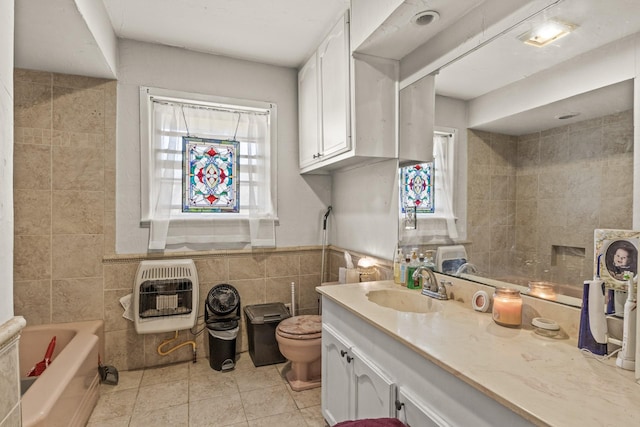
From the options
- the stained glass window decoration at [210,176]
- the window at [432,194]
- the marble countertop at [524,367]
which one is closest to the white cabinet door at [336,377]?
the marble countertop at [524,367]

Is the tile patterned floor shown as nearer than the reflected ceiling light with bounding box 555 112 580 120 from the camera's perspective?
No

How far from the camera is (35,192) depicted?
2.35m

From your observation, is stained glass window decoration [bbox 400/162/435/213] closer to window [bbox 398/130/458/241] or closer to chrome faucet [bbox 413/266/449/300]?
window [bbox 398/130/458/241]

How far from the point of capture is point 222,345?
2.58 meters

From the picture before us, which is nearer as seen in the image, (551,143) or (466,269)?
(551,143)

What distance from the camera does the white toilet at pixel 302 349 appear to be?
7.43 ft

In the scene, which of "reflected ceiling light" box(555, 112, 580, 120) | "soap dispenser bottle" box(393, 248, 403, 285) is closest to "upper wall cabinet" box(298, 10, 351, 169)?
"soap dispenser bottle" box(393, 248, 403, 285)

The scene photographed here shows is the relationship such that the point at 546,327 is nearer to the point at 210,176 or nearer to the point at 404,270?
A: the point at 404,270

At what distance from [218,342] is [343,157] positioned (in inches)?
67.6

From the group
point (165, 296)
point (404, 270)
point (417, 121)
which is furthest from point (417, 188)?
point (165, 296)

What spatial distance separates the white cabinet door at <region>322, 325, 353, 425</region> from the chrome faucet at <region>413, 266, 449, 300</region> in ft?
1.73

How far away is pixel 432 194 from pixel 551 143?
26.8 inches

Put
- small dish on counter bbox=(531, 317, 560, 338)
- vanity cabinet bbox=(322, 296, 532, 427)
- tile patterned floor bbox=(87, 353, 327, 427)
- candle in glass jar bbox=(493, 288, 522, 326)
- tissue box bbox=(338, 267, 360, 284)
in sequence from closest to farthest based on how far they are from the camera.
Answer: vanity cabinet bbox=(322, 296, 532, 427) → small dish on counter bbox=(531, 317, 560, 338) → candle in glass jar bbox=(493, 288, 522, 326) → tile patterned floor bbox=(87, 353, 327, 427) → tissue box bbox=(338, 267, 360, 284)

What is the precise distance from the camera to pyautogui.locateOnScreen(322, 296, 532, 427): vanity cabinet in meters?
0.96
